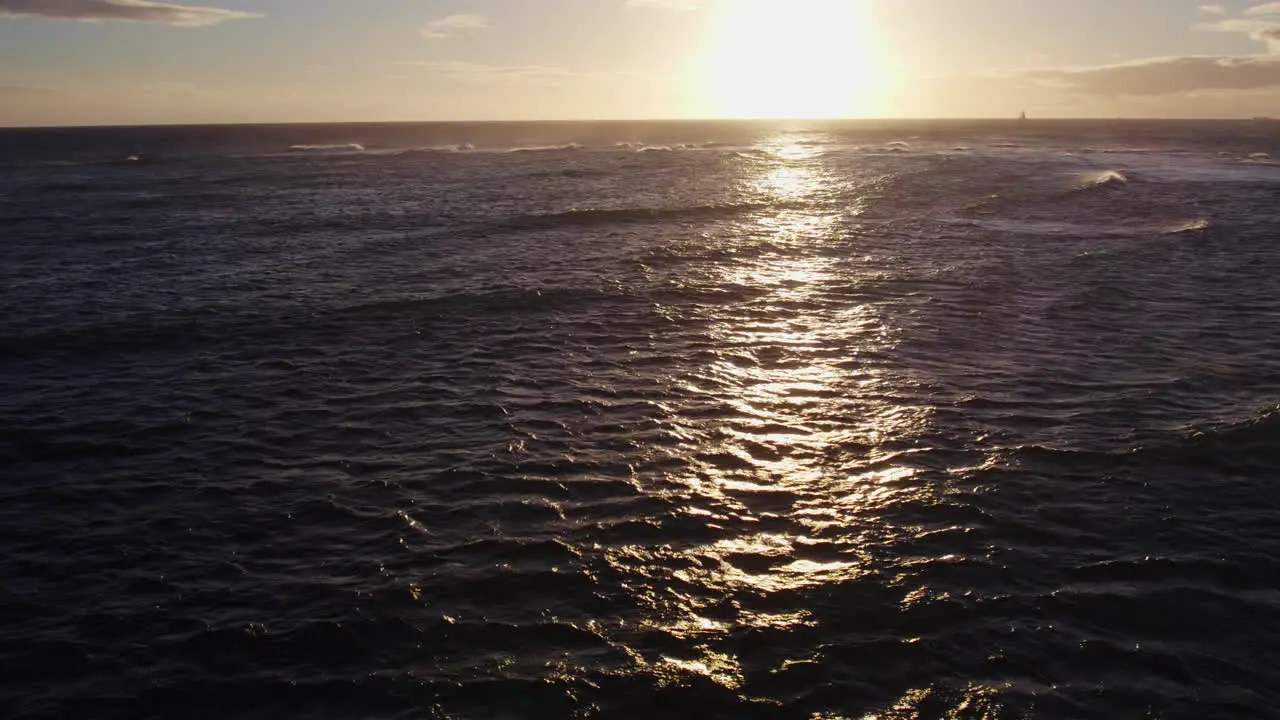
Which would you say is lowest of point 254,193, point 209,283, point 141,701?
point 141,701

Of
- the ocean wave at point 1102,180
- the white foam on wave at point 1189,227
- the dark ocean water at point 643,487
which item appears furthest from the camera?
the ocean wave at point 1102,180

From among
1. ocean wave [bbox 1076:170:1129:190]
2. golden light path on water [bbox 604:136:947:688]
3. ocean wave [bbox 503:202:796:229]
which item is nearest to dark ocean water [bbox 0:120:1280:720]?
golden light path on water [bbox 604:136:947:688]

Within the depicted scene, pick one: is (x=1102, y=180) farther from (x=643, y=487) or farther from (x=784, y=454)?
(x=643, y=487)

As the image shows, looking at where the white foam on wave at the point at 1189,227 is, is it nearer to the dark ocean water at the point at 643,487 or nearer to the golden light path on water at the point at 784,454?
the dark ocean water at the point at 643,487

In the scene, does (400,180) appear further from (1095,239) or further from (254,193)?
(1095,239)

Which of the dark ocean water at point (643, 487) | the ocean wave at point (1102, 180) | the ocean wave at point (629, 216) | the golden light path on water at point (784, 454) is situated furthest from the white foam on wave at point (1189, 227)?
the ocean wave at point (629, 216)

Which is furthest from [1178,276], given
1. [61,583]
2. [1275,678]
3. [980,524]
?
[61,583]
